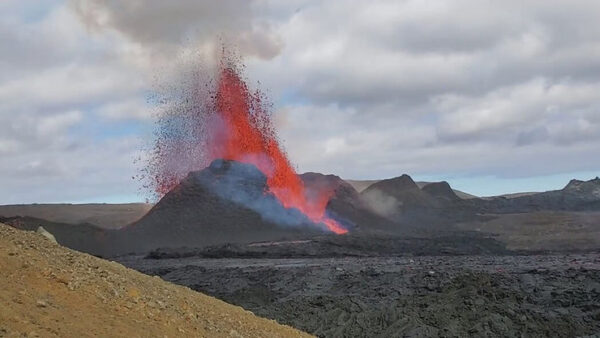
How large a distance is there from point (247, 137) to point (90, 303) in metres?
42.6

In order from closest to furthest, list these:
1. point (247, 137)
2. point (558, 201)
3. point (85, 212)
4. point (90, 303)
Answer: point (90, 303) < point (247, 137) < point (558, 201) < point (85, 212)

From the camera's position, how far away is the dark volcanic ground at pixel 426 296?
15992 mm

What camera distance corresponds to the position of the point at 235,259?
31.0 metres

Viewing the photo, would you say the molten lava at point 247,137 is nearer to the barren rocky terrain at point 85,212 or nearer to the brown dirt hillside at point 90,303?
the barren rocky terrain at point 85,212

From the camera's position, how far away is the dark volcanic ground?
1599cm

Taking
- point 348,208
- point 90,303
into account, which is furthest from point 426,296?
point 348,208

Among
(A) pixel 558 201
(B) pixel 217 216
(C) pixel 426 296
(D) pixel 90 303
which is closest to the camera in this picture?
(D) pixel 90 303

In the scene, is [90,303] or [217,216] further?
[217,216]

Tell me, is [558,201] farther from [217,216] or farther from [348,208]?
[217,216]

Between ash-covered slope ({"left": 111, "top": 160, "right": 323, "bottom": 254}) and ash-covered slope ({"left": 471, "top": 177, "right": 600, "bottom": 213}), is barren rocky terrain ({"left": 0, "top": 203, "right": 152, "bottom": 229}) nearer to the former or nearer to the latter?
ash-covered slope ({"left": 111, "top": 160, "right": 323, "bottom": 254})

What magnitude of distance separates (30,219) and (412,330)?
36.8 meters

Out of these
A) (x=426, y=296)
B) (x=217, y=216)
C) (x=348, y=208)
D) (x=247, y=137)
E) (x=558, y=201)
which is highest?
(x=247, y=137)

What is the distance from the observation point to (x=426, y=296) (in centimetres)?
1833

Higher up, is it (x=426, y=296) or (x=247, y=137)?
(x=247, y=137)
